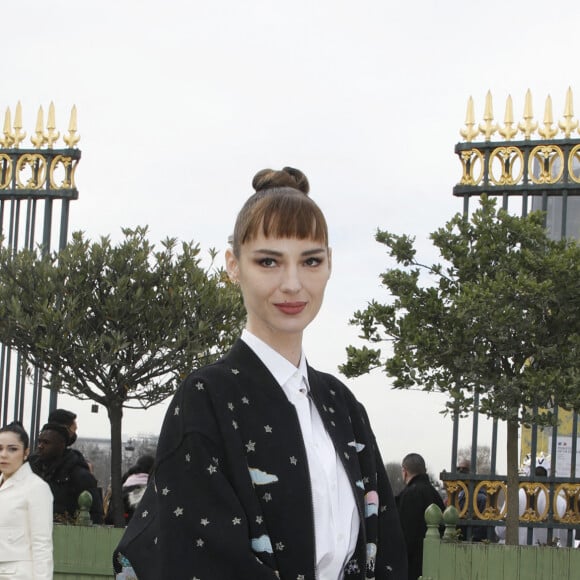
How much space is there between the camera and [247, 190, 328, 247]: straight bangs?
229 centimetres

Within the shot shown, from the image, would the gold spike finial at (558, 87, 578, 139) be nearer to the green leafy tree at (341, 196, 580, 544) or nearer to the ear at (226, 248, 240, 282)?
the green leafy tree at (341, 196, 580, 544)

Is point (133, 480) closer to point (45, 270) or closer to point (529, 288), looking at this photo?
point (45, 270)

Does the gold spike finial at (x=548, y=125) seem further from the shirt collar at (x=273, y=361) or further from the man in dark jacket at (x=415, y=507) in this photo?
the shirt collar at (x=273, y=361)

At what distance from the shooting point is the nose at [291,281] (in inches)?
89.6

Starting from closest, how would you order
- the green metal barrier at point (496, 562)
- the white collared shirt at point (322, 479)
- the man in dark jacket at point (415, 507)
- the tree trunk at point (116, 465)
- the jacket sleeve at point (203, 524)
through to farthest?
the jacket sleeve at point (203, 524)
the white collared shirt at point (322, 479)
the green metal barrier at point (496, 562)
the man in dark jacket at point (415, 507)
the tree trunk at point (116, 465)

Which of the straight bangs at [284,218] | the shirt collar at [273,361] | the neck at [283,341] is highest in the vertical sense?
the straight bangs at [284,218]

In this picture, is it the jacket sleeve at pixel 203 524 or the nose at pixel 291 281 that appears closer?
the jacket sleeve at pixel 203 524

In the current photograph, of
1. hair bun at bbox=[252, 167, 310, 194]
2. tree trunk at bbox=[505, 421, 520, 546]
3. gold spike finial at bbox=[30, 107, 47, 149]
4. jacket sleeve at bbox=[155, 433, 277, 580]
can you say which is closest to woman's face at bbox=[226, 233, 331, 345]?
hair bun at bbox=[252, 167, 310, 194]

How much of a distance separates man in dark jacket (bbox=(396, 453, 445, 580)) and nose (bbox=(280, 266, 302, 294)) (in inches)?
257

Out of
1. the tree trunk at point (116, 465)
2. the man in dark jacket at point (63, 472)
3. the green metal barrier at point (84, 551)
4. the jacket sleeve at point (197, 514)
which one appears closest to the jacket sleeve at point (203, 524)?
the jacket sleeve at point (197, 514)

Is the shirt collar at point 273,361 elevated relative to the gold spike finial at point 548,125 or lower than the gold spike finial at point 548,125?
lower

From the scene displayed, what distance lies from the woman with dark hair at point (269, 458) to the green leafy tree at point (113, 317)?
704cm

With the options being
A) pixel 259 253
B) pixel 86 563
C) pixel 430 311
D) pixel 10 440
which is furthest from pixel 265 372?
pixel 86 563

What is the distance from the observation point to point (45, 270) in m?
9.52
